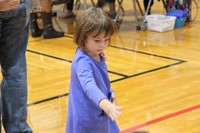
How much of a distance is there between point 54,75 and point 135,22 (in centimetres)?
294

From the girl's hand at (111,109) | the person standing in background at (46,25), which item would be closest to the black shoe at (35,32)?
the person standing in background at (46,25)

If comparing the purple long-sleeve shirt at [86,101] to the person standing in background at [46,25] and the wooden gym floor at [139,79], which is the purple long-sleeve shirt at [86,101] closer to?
the wooden gym floor at [139,79]

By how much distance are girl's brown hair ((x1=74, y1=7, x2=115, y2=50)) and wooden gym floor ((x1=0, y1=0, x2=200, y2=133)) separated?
1.16 m

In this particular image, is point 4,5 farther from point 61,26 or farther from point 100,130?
point 61,26

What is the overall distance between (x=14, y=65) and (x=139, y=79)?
1.72 meters

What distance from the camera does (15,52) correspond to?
2.53 metres

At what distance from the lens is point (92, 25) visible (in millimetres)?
1875

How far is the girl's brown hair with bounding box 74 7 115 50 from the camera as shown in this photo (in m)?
1.87

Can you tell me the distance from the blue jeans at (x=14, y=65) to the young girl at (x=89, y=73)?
0.62 meters

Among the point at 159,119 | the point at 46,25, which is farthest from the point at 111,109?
the point at 46,25

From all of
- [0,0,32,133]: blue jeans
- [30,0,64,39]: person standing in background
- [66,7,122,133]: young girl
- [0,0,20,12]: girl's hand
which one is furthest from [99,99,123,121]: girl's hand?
[30,0,64,39]: person standing in background

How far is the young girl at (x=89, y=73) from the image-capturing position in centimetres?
187

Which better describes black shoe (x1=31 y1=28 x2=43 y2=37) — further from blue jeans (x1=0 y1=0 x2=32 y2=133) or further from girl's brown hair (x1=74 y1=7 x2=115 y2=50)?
girl's brown hair (x1=74 y1=7 x2=115 y2=50)

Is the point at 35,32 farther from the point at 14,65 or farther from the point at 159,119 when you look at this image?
the point at 14,65
